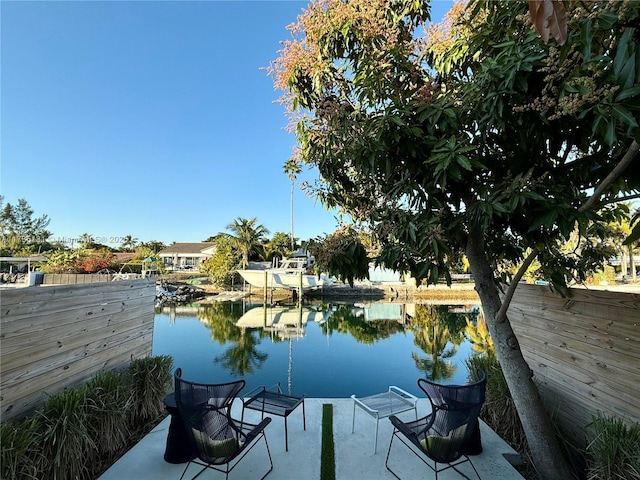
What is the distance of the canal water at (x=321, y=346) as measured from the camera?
21.4ft

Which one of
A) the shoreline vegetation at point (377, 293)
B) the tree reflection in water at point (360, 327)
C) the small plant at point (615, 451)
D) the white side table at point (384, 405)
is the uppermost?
the small plant at point (615, 451)

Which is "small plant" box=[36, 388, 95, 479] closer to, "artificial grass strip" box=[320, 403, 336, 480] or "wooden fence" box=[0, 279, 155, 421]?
"wooden fence" box=[0, 279, 155, 421]

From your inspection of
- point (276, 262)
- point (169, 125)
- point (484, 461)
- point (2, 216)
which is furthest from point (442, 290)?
point (2, 216)

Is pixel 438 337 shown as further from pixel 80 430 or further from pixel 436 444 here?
pixel 80 430

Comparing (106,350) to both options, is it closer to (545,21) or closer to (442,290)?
(545,21)

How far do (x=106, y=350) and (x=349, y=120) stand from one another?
139 inches

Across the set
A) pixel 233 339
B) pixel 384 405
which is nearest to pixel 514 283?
pixel 384 405

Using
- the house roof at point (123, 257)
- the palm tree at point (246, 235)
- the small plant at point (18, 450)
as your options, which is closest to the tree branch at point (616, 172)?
the small plant at point (18, 450)

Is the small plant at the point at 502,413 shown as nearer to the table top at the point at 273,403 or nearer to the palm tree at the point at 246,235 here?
the table top at the point at 273,403

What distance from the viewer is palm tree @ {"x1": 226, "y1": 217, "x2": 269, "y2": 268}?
29.8 meters

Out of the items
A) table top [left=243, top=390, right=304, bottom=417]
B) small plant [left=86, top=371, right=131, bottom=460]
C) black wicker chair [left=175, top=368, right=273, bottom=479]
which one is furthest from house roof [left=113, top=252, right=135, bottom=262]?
black wicker chair [left=175, top=368, right=273, bottom=479]

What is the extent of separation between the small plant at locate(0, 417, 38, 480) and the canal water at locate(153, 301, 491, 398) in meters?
4.02

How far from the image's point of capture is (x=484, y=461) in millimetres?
2875

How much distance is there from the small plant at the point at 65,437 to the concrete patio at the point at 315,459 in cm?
27
